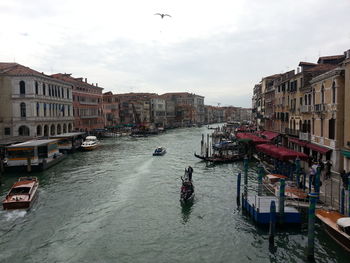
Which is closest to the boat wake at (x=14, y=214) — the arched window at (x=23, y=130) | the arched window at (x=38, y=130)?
the arched window at (x=23, y=130)

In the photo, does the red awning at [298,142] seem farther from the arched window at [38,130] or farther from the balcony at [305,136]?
the arched window at [38,130]

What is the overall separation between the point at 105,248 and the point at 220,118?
6859 inches

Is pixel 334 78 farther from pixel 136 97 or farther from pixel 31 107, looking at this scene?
pixel 136 97

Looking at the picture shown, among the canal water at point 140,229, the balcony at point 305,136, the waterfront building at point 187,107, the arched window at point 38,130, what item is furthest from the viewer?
the waterfront building at point 187,107

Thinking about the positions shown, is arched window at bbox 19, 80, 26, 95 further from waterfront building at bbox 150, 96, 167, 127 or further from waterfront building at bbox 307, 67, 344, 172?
waterfront building at bbox 150, 96, 167, 127

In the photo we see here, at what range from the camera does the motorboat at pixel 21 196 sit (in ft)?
51.2

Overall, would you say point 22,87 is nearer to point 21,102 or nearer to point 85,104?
point 21,102

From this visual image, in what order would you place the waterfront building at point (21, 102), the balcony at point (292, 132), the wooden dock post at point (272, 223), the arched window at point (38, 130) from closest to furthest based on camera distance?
1. the wooden dock post at point (272, 223)
2. the balcony at point (292, 132)
3. the waterfront building at point (21, 102)
4. the arched window at point (38, 130)

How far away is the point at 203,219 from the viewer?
48.5 ft

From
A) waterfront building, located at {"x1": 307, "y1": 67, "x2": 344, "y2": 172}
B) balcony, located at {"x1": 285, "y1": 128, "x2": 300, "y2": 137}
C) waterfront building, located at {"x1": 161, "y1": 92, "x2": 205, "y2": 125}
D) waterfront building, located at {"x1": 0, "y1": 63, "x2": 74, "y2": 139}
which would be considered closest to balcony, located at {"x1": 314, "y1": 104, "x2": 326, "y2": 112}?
waterfront building, located at {"x1": 307, "y1": 67, "x2": 344, "y2": 172}

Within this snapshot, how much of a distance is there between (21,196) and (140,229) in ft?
24.1

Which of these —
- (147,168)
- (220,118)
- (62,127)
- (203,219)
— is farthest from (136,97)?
(220,118)

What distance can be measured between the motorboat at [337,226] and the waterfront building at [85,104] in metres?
48.6

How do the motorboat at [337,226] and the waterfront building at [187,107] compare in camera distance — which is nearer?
the motorboat at [337,226]
